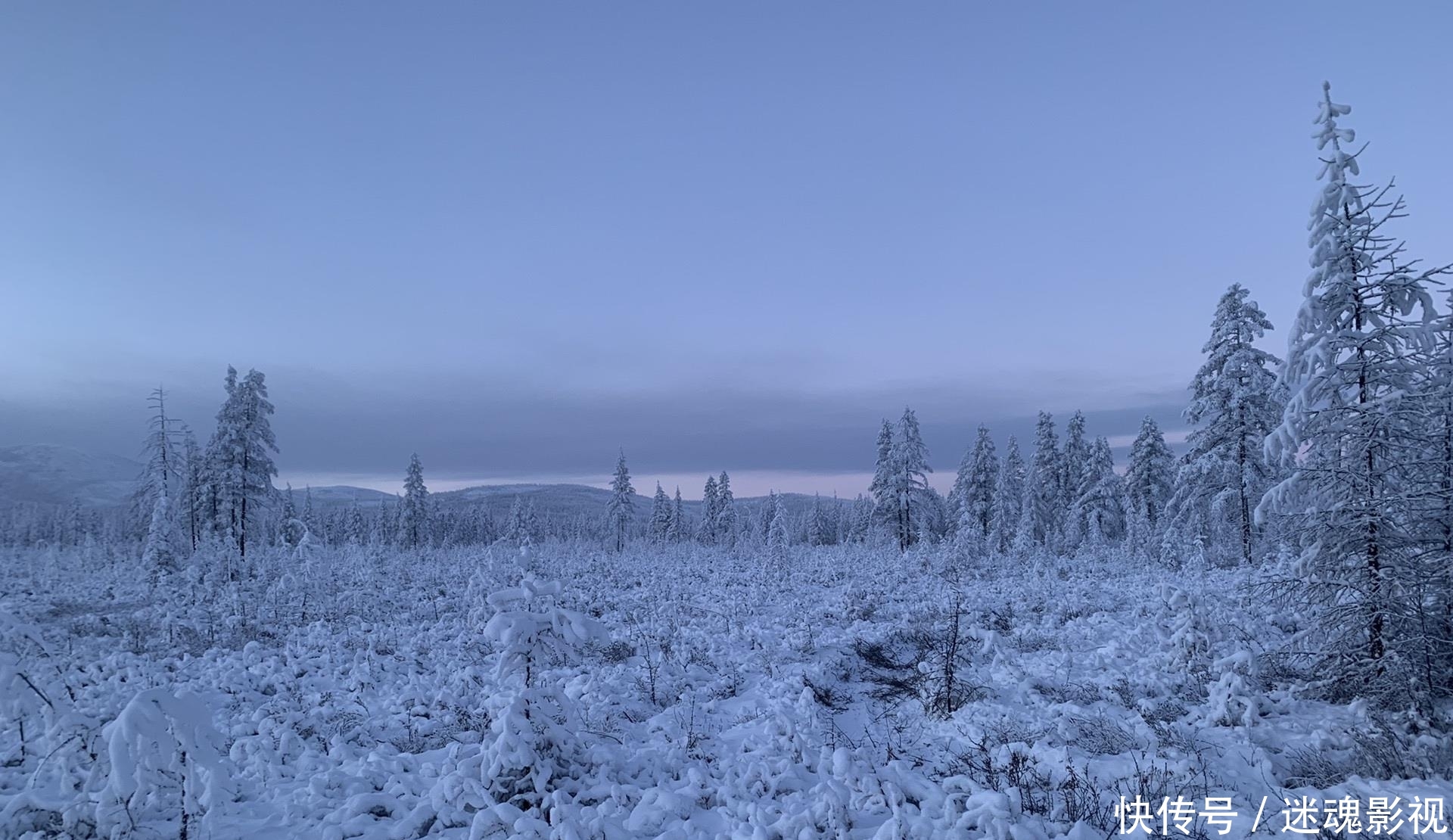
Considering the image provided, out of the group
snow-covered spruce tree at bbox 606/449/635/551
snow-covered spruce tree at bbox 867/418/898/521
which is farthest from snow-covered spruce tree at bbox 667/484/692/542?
snow-covered spruce tree at bbox 867/418/898/521

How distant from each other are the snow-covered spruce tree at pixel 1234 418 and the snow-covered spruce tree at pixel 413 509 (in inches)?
2262

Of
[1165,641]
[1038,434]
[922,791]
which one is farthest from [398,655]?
[1038,434]

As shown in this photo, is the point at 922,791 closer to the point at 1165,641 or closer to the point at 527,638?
the point at 527,638

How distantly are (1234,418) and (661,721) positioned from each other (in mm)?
25571

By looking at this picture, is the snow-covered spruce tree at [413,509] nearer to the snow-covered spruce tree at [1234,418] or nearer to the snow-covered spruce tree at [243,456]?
the snow-covered spruce tree at [243,456]

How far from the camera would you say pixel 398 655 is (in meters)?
11.7

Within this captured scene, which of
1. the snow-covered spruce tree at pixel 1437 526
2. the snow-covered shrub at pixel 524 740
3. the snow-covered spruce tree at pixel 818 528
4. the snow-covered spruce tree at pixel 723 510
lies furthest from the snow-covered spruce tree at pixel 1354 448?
the snow-covered spruce tree at pixel 818 528

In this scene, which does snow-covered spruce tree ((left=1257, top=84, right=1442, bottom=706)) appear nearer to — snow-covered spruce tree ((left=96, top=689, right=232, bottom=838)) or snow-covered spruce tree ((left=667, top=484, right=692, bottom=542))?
snow-covered spruce tree ((left=96, top=689, right=232, bottom=838))

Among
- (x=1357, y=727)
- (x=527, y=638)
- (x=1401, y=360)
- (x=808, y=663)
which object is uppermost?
(x=1401, y=360)

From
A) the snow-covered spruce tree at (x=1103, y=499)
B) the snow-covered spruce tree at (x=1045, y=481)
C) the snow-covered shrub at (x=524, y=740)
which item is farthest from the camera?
the snow-covered spruce tree at (x=1045, y=481)

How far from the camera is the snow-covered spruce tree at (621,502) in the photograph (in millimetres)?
67000

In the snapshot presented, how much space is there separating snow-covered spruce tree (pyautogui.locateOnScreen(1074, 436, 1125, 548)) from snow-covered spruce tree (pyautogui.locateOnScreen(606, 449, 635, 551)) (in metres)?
41.8

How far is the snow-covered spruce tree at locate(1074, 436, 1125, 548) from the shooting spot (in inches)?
1638

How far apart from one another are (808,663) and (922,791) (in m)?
5.47
